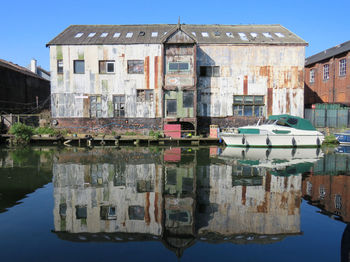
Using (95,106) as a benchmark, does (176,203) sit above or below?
below

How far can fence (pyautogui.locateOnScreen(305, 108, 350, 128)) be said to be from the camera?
1024 inches

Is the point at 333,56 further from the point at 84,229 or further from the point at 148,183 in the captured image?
the point at 84,229

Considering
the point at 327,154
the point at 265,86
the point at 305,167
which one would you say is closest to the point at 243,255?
the point at 305,167

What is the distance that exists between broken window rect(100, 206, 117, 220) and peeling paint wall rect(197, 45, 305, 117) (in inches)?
746

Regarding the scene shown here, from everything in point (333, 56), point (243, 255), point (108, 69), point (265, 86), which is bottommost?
point (243, 255)

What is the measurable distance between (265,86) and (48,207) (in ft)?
75.6

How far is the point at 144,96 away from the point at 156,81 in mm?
1878

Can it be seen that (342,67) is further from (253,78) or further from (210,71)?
(210,71)

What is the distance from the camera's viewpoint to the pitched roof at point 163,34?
2602cm

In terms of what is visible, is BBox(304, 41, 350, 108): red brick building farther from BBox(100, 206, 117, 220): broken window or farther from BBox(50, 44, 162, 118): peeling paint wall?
BBox(100, 206, 117, 220): broken window

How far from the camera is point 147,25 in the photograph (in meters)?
29.8

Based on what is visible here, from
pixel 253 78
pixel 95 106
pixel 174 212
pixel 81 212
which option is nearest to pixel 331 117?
pixel 253 78

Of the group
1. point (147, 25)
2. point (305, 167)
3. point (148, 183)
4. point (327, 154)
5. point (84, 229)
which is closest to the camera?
point (84, 229)

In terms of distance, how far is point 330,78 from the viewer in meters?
32.6
